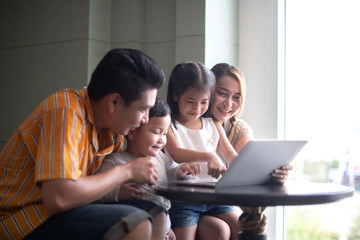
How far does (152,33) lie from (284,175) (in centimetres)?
158

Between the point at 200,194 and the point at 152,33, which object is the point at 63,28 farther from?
the point at 200,194

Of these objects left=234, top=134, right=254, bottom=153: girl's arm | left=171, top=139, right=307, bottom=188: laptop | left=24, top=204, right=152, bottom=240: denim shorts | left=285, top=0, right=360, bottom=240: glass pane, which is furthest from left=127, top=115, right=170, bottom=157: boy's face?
left=285, top=0, right=360, bottom=240: glass pane

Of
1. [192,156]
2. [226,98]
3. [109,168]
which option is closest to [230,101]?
[226,98]

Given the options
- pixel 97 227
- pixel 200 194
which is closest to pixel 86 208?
pixel 97 227

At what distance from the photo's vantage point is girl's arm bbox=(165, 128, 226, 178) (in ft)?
6.56

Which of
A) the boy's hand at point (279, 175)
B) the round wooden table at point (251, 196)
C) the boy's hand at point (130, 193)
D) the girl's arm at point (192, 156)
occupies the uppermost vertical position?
the girl's arm at point (192, 156)

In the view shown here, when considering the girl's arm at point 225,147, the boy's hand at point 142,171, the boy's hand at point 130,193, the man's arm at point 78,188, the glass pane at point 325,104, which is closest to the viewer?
the man's arm at point 78,188

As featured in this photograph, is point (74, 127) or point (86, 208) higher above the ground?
point (74, 127)

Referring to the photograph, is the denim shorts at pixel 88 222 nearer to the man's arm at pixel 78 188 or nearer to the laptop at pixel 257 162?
the man's arm at pixel 78 188

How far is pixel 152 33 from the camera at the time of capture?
10.3ft

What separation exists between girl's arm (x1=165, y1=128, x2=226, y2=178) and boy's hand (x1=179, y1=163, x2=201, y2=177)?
55mm

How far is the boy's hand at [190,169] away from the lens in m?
2.04

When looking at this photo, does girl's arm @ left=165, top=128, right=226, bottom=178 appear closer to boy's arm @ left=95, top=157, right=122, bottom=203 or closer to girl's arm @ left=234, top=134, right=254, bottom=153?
boy's arm @ left=95, top=157, right=122, bottom=203

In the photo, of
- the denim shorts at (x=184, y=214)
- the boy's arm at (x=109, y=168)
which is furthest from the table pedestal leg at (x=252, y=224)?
the boy's arm at (x=109, y=168)
